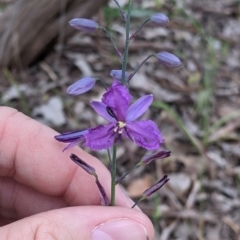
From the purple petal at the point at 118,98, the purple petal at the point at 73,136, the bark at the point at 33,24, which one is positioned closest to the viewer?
the purple petal at the point at 118,98

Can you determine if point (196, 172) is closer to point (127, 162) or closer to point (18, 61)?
point (127, 162)

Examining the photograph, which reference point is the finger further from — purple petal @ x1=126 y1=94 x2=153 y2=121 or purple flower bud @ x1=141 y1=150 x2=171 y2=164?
purple petal @ x1=126 y1=94 x2=153 y2=121

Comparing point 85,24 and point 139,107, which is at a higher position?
point 85,24

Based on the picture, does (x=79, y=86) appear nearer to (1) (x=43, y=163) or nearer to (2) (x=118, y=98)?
(2) (x=118, y=98)

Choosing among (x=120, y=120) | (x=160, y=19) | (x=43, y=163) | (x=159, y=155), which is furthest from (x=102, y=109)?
(x=43, y=163)

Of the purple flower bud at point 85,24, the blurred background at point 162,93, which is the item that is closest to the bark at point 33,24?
the blurred background at point 162,93

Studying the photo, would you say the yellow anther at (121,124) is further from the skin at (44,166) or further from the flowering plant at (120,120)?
the skin at (44,166)

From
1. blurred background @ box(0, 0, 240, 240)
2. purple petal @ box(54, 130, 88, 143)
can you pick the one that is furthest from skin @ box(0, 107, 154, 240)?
blurred background @ box(0, 0, 240, 240)
